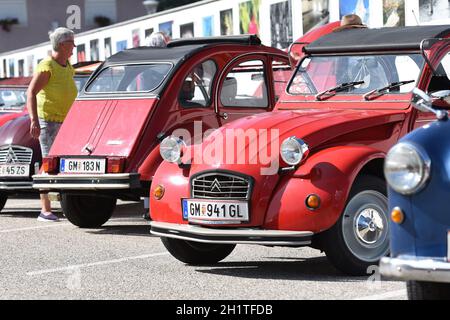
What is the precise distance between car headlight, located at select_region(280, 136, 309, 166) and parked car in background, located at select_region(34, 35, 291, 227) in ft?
9.77

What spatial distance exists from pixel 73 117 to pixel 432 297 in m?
6.29

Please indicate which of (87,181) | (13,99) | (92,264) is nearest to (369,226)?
(92,264)

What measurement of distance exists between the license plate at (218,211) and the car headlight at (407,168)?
2.23 metres

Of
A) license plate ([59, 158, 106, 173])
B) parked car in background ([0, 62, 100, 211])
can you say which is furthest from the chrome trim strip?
license plate ([59, 158, 106, 173])

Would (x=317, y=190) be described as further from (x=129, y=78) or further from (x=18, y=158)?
(x=18, y=158)

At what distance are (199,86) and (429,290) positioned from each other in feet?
18.6

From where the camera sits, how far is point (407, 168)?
18.5 feet

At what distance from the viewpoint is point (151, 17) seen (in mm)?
30688

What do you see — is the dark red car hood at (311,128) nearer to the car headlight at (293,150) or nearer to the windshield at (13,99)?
the car headlight at (293,150)

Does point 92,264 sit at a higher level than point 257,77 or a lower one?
lower

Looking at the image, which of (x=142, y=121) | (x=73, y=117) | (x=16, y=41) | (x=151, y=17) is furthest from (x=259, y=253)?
(x=16, y=41)

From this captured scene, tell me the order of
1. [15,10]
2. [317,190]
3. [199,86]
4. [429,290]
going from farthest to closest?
[15,10] → [199,86] → [317,190] → [429,290]

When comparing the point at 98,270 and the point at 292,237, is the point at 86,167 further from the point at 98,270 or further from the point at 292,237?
the point at 292,237

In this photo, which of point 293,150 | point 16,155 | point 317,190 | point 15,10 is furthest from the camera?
point 15,10
